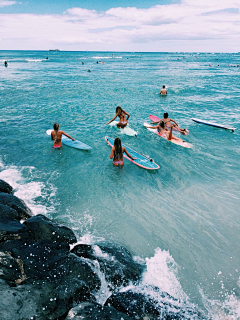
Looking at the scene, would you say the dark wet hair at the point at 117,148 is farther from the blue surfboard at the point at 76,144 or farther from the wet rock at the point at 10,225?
the wet rock at the point at 10,225

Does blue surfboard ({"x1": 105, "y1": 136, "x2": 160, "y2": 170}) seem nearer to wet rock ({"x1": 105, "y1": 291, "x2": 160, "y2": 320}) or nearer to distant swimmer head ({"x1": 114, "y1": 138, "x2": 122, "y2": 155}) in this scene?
distant swimmer head ({"x1": 114, "y1": 138, "x2": 122, "y2": 155})

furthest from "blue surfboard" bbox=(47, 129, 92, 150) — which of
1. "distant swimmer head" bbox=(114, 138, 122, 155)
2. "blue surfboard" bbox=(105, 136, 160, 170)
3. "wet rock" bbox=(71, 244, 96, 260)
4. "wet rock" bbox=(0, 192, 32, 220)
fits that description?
"wet rock" bbox=(71, 244, 96, 260)

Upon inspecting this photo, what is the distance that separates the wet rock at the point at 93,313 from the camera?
3.77 meters

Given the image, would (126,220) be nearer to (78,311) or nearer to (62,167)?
(78,311)

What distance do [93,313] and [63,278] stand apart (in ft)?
3.77

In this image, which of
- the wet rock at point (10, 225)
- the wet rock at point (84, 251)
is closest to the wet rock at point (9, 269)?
the wet rock at point (10, 225)

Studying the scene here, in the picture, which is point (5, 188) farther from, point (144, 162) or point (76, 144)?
point (144, 162)

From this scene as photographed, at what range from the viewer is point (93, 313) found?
152 inches

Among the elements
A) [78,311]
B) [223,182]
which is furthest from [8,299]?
[223,182]

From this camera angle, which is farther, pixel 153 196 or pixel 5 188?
pixel 153 196

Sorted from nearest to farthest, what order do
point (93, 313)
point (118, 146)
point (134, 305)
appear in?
point (93, 313) < point (134, 305) < point (118, 146)

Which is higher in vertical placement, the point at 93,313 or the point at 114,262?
the point at 93,313

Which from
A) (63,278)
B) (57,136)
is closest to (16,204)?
(63,278)

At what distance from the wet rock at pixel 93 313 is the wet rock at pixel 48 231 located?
228 centimetres
